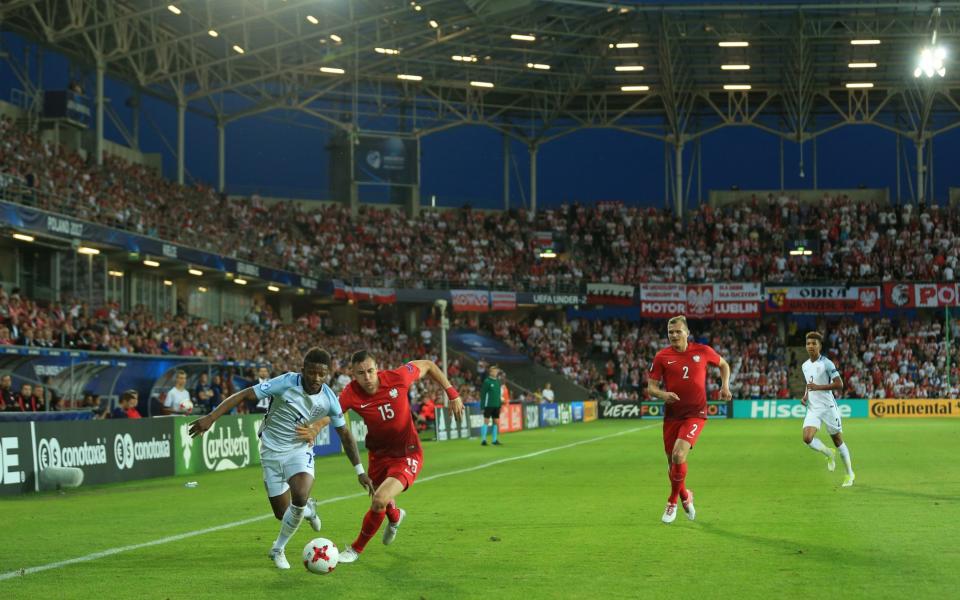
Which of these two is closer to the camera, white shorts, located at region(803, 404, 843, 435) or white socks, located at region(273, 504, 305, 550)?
white socks, located at region(273, 504, 305, 550)

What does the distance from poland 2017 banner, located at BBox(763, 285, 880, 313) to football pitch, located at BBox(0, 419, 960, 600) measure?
42.8m

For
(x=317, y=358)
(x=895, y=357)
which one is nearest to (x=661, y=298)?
(x=895, y=357)

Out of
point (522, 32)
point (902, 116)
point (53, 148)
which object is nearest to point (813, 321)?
point (902, 116)

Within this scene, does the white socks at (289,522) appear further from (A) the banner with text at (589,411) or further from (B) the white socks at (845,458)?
(A) the banner with text at (589,411)

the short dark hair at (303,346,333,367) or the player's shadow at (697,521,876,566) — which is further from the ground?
the short dark hair at (303,346,333,367)

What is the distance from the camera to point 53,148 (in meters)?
42.9

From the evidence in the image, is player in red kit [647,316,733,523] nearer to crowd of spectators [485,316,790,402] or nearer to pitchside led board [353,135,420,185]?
crowd of spectators [485,316,790,402]

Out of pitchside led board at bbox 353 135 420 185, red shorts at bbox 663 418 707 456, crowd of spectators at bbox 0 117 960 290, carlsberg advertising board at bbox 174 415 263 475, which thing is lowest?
carlsberg advertising board at bbox 174 415 263 475

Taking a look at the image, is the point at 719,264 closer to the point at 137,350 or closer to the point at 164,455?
the point at 137,350

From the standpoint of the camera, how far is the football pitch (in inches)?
358

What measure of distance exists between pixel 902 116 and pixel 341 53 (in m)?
36.9

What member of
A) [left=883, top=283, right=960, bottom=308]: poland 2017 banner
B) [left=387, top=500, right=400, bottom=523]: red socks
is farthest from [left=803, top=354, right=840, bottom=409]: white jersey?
[left=883, top=283, right=960, bottom=308]: poland 2017 banner

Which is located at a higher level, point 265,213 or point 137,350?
point 265,213

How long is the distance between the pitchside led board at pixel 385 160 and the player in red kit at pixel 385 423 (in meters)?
56.0
